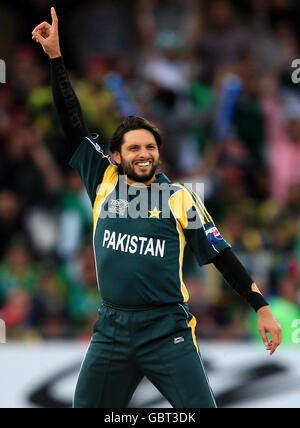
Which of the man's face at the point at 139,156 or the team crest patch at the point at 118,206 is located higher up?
the man's face at the point at 139,156

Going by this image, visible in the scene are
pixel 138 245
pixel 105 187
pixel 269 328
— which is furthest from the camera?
pixel 105 187

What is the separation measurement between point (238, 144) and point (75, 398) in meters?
5.27

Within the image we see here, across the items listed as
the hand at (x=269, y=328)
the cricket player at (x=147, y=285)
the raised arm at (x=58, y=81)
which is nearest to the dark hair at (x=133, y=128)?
the cricket player at (x=147, y=285)

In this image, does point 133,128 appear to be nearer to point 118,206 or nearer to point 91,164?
point 91,164

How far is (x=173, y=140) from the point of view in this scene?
8781 millimetres

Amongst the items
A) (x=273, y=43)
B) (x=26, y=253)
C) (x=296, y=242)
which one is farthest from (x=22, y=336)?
(x=273, y=43)

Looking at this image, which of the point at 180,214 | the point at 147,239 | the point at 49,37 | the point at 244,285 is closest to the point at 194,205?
the point at 180,214

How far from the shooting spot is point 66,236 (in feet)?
26.9

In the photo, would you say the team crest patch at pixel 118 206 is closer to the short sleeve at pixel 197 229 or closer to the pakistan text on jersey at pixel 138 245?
the pakistan text on jersey at pixel 138 245

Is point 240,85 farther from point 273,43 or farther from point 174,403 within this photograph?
point 174,403

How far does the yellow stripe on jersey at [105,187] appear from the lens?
14.1ft

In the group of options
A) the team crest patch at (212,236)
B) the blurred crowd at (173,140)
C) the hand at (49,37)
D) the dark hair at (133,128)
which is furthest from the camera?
the blurred crowd at (173,140)

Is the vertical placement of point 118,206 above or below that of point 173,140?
below

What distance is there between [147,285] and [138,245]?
0.74 feet
